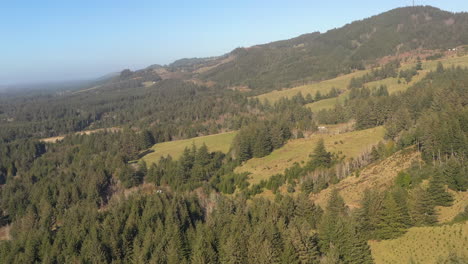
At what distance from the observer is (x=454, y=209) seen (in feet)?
128

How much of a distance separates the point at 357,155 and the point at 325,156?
24.7 ft

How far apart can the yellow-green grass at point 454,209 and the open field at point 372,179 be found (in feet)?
32.1

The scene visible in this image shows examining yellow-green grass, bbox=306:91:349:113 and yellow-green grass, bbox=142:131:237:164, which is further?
yellow-green grass, bbox=306:91:349:113

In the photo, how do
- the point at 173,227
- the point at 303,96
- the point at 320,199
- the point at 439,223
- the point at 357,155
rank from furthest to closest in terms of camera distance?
the point at 303,96
the point at 357,155
the point at 320,199
the point at 173,227
the point at 439,223

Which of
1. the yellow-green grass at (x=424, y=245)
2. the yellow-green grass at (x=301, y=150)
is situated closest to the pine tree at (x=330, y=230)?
the yellow-green grass at (x=424, y=245)

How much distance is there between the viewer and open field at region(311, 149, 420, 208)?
5154 centimetres

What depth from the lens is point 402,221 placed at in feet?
126

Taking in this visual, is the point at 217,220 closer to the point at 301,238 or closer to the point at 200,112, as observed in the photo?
the point at 301,238

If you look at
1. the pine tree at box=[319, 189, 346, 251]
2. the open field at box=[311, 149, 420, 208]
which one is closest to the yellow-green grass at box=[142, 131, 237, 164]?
the open field at box=[311, 149, 420, 208]

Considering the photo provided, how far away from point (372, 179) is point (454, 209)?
1650 cm

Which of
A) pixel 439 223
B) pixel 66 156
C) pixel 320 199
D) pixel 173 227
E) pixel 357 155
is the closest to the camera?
pixel 439 223

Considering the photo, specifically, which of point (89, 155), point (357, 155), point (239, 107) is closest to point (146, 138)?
point (89, 155)

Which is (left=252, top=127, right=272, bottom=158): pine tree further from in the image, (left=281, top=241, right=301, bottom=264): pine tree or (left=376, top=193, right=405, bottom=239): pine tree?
(left=281, top=241, right=301, bottom=264): pine tree

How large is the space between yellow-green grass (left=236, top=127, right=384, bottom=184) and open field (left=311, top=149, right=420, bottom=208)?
1025 centimetres
